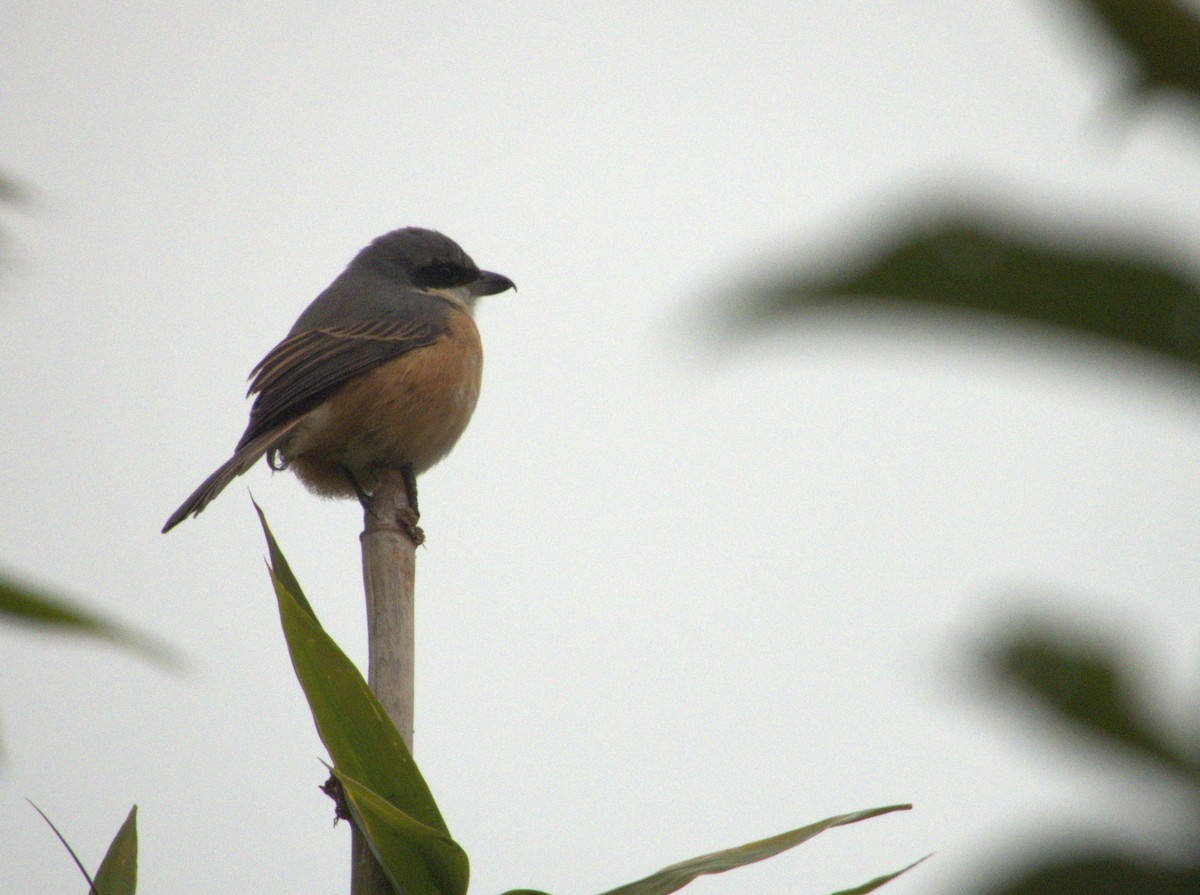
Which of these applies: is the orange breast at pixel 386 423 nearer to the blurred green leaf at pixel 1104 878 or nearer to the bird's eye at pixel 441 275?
the bird's eye at pixel 441 275

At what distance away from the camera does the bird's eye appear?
293 inches

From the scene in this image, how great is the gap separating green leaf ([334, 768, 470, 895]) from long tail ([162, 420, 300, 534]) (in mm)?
2965

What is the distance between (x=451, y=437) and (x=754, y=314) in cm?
594

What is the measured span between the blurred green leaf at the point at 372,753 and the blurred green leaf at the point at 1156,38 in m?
2.25

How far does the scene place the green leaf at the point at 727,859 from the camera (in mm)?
2375

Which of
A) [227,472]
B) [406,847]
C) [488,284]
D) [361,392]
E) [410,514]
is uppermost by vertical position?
[488,284]

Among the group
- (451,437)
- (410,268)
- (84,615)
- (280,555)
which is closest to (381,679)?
(280,555)

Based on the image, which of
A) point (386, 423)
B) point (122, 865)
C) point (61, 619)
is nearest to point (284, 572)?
point (122, 865)

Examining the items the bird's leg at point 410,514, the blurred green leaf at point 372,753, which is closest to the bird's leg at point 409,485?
the bird's leg at point 410,514

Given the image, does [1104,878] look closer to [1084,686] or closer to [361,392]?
[1084,686]

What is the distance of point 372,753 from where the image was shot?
2.59 m

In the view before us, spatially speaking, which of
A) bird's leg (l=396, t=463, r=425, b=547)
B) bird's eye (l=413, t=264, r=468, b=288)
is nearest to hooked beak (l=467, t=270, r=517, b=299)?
bird's eye (l=413, t=264, r=468, b=288)

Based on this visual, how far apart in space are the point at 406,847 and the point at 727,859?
2.17ft

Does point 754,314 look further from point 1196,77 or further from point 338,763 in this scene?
point 338,763
